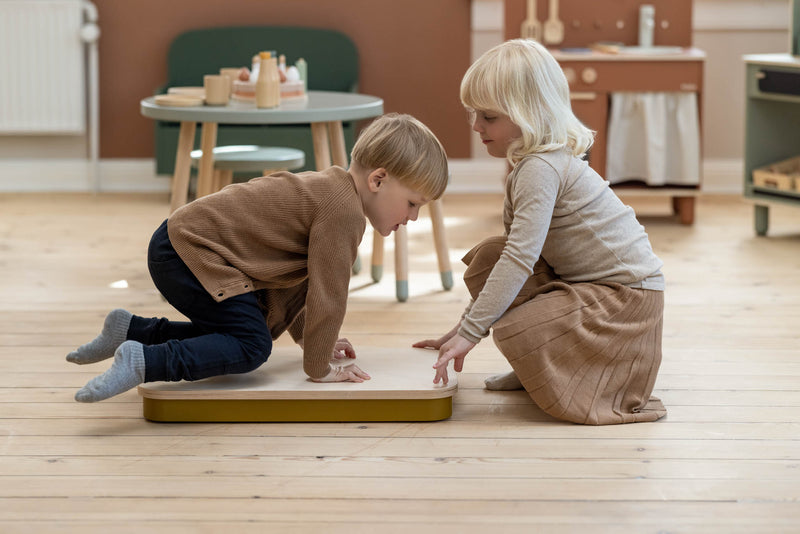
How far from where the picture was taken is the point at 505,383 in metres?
2.06

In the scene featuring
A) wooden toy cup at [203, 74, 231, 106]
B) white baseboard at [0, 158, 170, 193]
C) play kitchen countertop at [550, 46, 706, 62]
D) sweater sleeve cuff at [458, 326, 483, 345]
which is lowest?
sweater sleeve cuff at [458, 326, 483, 345]

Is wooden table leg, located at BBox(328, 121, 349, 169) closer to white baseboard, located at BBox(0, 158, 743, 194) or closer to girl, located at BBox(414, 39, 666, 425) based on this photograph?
girl, located at BBox(414, 39, 666, 425)

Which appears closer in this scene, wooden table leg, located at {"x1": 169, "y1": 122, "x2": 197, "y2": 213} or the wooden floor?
the wooden floor

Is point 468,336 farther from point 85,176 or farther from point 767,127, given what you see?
point 85,176

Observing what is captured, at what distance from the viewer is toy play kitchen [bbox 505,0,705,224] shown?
12.6 ft

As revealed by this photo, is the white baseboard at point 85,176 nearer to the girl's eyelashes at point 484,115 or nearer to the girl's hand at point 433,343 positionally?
the girl's hand at point 433,343

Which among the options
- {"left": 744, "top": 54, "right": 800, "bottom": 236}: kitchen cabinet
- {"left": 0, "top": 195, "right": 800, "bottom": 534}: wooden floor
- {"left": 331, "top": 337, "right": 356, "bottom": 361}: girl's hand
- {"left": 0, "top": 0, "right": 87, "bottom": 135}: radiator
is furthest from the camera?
{"left": 0, "top": 0, "right": 87, "bottom": 135}: radiator

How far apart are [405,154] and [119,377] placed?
2.04ft

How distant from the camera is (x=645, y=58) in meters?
3.82

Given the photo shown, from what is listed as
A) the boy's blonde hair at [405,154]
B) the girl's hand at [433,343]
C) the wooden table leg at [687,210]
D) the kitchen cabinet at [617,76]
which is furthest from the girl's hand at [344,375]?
the wooden table leg at [687,210]

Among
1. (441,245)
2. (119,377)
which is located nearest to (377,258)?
(441,245)

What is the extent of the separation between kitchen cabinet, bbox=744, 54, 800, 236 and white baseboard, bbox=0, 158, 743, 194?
0.83 meters

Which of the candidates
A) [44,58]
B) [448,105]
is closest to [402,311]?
[448,105]

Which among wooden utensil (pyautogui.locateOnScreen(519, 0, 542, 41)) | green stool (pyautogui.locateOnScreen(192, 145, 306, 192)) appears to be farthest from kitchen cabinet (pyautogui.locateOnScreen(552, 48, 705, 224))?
green stool (pyautogui.locateOnScreen(192, 145, 306, 192))
